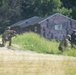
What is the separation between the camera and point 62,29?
53.9m

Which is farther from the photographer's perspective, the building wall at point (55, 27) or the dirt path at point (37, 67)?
the building wall at point (55, 27)

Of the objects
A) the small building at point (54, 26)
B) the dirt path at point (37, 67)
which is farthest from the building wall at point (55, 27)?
the dirt path at point (37, 67)

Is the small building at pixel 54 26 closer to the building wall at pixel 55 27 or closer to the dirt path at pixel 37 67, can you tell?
the building wall at pixel 55 27

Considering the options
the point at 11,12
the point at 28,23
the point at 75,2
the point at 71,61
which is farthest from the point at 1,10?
the point at 71,61

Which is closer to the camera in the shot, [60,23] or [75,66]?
[75,66]

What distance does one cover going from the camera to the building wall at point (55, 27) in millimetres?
52531

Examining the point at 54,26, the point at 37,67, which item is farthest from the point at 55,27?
the point at 37,67

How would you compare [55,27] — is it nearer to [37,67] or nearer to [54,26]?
[54,26]

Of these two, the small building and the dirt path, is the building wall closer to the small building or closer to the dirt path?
the small building

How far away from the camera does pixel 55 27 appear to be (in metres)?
53.2

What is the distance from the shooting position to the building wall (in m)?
52.5

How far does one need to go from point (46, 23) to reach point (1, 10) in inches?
676

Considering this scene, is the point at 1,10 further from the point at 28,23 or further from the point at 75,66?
the point at 75,66

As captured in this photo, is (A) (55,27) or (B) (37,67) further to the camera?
(A) (55,27)
